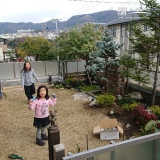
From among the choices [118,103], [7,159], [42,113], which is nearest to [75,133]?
[42,113]

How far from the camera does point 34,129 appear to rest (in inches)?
205

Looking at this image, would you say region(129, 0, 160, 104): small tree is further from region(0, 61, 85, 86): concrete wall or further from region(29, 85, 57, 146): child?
region(0, 61, 85, 86): concrete wall

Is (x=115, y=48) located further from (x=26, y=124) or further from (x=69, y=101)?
(x=26, y=124)

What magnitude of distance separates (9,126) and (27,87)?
1795 millimetres

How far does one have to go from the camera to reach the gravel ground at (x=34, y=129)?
4.23m

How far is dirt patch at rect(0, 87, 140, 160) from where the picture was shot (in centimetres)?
424

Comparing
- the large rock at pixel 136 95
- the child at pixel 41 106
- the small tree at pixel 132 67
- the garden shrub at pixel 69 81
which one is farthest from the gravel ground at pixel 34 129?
the garden shrub at pixel 69 81

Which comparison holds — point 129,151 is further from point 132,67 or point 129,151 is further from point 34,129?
point 132,67

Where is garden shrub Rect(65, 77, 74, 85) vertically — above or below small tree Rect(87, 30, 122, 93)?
below

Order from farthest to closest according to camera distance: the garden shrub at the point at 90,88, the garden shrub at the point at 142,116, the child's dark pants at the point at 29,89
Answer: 1. the garden shrub at the point at 90,88
2. the child's dark pants at the point at 29,89
3. the garden shrub at the point at 142,116

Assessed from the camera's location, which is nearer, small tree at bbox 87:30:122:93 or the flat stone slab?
small tree at bbox 87:30:122:93

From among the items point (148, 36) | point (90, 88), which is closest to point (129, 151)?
point (148, 36)

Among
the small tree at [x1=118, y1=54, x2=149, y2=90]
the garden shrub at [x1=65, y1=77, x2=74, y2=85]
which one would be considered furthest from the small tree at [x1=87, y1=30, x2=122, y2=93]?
the garden shrub at [x1=65, y1=77, x2=74, y2=85]

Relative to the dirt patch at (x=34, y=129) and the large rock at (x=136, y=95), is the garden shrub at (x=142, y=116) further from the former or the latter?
the large rock at (x=136, y=95)
